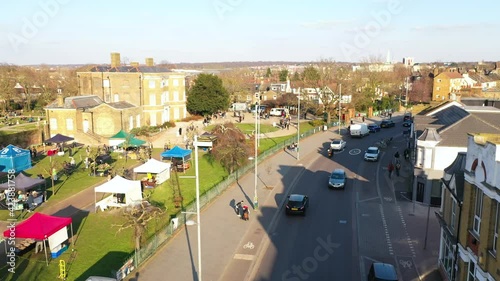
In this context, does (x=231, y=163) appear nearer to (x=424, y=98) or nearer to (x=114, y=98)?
(x=114, y=98)

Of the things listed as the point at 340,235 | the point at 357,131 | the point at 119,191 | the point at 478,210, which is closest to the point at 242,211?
the point at 340,235

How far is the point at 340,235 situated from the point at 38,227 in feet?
50.2

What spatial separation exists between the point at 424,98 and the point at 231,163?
67.2 m

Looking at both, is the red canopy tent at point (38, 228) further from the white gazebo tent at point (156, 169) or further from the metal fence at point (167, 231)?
the white gazebo tent at point (156, 169)

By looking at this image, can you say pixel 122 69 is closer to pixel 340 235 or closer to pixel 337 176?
pixel 337 176

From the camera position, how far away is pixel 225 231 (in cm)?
2420

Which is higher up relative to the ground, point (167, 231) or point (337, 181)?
point (337, 181)

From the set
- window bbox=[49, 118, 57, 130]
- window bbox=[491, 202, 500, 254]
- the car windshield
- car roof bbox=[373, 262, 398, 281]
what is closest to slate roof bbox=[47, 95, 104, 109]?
window bbox=[49, 118, 57, 130]

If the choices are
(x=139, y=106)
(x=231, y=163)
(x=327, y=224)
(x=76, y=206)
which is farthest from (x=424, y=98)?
(x=76, y=206)

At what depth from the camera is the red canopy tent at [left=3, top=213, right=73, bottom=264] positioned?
755 inches

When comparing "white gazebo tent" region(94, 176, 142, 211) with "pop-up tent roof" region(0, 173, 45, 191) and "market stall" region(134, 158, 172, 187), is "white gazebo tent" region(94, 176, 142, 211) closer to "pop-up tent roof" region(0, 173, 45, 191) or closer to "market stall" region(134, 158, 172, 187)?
"pop-up tent roof" region(0, 173, 45, 191)

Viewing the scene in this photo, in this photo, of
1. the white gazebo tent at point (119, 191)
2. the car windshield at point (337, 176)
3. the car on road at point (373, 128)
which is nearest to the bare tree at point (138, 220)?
the white gazebo tent at point (119, 191)

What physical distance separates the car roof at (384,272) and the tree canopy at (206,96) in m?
56.6

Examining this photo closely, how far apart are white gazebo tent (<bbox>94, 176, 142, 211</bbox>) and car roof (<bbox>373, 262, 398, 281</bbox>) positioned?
50.4ft
